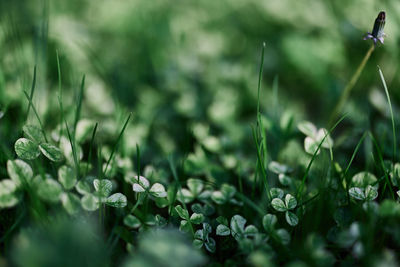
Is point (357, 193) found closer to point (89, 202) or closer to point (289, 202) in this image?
point (289, 202)

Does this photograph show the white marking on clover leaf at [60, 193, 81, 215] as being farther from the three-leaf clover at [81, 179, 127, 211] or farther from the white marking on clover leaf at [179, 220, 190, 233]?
the white marking on clover leaf at [179, 220, 190, 233]

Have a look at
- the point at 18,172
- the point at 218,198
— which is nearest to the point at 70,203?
the point at 18,172

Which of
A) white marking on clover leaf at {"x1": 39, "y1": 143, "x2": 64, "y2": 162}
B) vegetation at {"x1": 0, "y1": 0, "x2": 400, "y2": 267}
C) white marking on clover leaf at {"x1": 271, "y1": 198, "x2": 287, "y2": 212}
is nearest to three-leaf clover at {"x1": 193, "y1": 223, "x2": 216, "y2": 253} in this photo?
vegetation at {"x1": 0, "y1": 0, "x2": 400, "y2": 267}

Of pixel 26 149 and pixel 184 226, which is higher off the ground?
pixel 26 149

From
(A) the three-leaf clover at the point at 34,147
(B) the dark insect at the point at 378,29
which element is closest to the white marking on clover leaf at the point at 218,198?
(A) the three-leaf clover at the point at 34,147

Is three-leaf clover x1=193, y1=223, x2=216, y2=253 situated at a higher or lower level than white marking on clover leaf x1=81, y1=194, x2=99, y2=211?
lower

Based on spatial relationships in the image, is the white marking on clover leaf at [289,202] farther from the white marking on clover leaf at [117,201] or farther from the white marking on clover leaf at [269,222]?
the white marking on clover leaf at [117,201]
